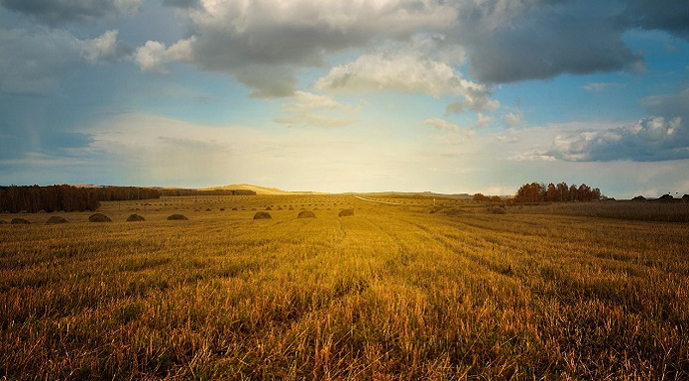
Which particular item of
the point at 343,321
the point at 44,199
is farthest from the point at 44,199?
the point at 343,321

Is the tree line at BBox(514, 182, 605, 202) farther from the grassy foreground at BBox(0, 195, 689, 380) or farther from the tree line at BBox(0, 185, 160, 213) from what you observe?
the tree line at BBox(0, 185, 160, 213)

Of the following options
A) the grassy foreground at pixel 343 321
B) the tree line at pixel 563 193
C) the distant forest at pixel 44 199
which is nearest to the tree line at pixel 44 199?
the distant forest at pixel 44 199

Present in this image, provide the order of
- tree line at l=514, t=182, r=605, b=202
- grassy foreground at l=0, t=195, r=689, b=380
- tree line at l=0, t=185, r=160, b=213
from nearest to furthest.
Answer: grassy foreground at l=0, t=195, r=689, b=380, tree line at l=0, t=185, r=160, b=213, tree line at l=514, t=182, r=605, b=202

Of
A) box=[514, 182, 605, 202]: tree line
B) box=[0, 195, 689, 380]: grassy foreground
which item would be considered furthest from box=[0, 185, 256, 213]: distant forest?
box=[514, 182, 605, 202]: tree line

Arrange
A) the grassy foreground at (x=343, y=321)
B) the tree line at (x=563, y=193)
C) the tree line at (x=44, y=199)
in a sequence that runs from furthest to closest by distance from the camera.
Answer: the tree line at (x=563, y=193)
the tree line at (x=44, y=199)
the grassy foreground at (x=343, y=321)

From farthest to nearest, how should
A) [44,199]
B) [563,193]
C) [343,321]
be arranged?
[563,193]
[44,199]
[343,321]

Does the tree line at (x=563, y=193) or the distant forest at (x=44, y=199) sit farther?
the tree line at (x=563, y=193)

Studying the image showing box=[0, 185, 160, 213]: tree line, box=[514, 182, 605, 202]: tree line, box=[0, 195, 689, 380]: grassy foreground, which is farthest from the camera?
box=[514, 182, 605, 202]: tree line

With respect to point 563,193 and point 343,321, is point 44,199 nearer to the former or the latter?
point 343,321

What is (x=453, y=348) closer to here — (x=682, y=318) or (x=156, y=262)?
(x=682, y=318)

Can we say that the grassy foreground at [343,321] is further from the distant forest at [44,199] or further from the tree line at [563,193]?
the tree line at [563,193]

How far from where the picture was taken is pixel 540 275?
7.75m

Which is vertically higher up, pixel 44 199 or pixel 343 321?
pixel 343 321

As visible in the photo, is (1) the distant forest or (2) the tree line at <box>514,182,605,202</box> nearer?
(1) the distant forest
